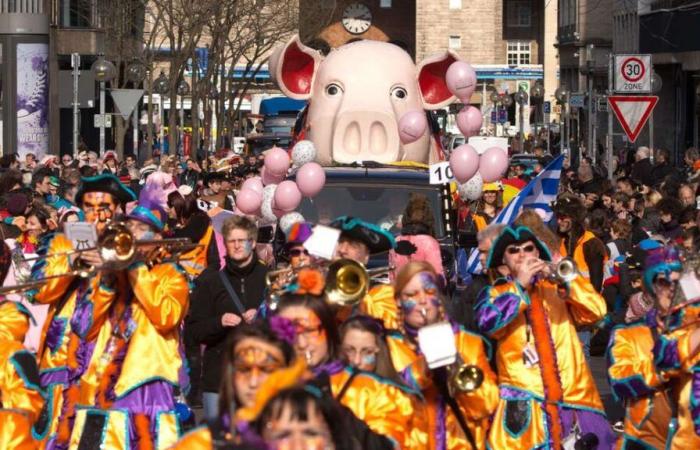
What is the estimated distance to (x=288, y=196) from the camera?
1375 centimetres

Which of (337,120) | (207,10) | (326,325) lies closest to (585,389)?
(326,325)

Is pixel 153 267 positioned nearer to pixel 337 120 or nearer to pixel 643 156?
pixel 337 120

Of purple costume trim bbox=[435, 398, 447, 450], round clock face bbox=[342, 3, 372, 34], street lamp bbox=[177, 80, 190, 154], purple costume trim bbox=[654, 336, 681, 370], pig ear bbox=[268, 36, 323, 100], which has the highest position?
round clock face bbox=[342, 3, 372, 34]

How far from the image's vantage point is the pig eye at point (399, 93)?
1830 cm

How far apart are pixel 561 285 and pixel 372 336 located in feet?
5.88

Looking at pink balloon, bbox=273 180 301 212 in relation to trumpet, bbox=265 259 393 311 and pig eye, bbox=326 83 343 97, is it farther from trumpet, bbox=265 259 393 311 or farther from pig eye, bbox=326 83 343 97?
trumpet, bbox=265 259 393 311

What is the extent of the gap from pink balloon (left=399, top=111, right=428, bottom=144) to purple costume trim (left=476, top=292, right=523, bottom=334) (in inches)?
343

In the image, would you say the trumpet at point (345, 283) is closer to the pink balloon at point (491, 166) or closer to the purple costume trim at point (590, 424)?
the purple costume trim at point (590, 424)

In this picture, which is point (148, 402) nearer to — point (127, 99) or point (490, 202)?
point (490, 202)

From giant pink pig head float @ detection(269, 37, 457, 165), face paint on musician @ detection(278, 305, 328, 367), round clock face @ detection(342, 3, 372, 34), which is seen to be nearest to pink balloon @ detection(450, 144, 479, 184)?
giant pink pig head float @ detection(269, 37, 457, 165)

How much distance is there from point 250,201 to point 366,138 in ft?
10.1

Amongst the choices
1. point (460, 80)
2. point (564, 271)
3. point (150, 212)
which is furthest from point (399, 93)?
point (564, 271)

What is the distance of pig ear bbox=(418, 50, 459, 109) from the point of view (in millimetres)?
18625

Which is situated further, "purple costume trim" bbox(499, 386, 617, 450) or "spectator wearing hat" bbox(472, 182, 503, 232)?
"spectator wearing hat" bbox(472, 182, 503, 232)
